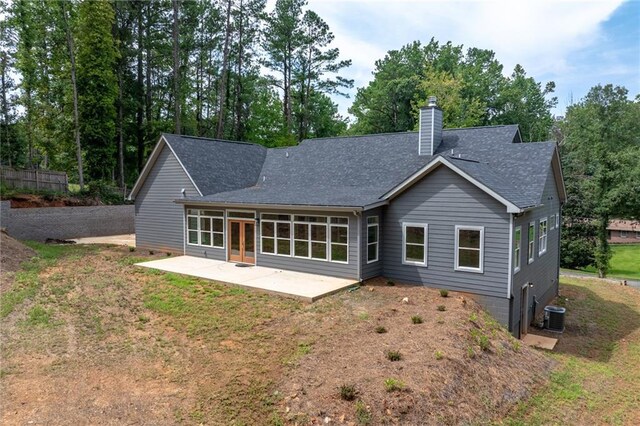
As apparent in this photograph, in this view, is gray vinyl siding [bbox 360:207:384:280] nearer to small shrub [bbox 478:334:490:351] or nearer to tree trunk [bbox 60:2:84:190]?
small shrub [bbox 478:334:490:351]

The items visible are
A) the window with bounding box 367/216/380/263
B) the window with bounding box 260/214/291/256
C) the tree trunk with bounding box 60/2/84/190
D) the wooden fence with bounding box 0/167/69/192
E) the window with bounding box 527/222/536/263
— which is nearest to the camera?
the window with bounding box 527/222/536/263

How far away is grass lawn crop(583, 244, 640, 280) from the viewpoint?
105ft

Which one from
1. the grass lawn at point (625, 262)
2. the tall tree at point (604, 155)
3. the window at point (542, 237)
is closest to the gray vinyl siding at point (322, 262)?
the window at point (542, 237)

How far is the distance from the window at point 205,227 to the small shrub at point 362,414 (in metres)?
11.2

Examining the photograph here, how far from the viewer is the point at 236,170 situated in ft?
64.8

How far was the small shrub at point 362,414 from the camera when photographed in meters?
6.13

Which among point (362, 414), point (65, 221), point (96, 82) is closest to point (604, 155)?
point (362, 414)

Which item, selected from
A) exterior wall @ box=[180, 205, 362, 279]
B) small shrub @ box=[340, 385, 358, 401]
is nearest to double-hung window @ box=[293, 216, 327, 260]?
exterior wall @ box=[180, 205, 362, 279]

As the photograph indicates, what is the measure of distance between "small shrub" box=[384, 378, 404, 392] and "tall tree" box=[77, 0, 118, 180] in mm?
27504

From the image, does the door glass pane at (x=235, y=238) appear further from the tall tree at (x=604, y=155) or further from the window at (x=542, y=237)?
the tall tree at (x=604, y=155)

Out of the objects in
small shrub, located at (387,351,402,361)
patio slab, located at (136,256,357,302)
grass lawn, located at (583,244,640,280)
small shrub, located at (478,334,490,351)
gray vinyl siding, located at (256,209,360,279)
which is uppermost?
gray vinyl siding, located at (256,209,360,279)

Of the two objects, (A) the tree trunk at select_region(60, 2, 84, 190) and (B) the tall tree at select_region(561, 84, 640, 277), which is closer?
Result: (B) the tall tree at select_region(561, 84, 640, 277)

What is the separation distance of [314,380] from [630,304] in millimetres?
15783

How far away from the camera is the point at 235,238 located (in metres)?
16.1
